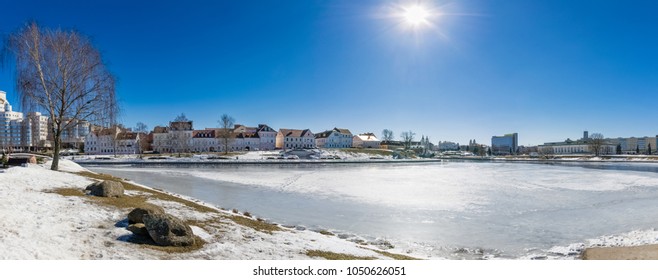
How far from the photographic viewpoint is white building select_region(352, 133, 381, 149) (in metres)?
136

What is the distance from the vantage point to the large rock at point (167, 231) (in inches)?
276

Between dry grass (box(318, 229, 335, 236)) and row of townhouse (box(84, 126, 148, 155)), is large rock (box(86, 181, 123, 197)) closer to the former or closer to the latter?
dry grass (box(318, 229, 335, 236))

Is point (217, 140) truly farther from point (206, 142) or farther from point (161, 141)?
point (161, 141)

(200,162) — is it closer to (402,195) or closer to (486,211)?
(402,195)

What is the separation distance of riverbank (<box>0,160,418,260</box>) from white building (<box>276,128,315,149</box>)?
105 metres

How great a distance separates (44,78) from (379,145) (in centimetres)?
12395

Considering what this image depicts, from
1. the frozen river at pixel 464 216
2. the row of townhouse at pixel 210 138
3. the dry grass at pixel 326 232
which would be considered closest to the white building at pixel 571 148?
the row of townhouse at pixel 210 138

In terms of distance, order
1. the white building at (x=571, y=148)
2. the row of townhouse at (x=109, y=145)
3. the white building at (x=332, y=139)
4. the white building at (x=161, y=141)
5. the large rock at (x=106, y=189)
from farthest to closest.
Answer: the white building at (x=571, y=148) → the white building at (x=332, y=139) → the row of townhouse at (x=109, y=145) → the white building at (x=161, y=141) → the large rock at (x=106, y=189)

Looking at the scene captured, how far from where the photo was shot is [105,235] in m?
7.24

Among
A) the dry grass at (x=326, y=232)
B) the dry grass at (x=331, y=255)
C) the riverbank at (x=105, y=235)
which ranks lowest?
the dry grass at (x=326, y=232)

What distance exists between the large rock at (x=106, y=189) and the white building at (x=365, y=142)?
124073 mm

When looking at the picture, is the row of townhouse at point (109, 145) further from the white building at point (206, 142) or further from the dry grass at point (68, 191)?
the dry grass at point (68, 191)
